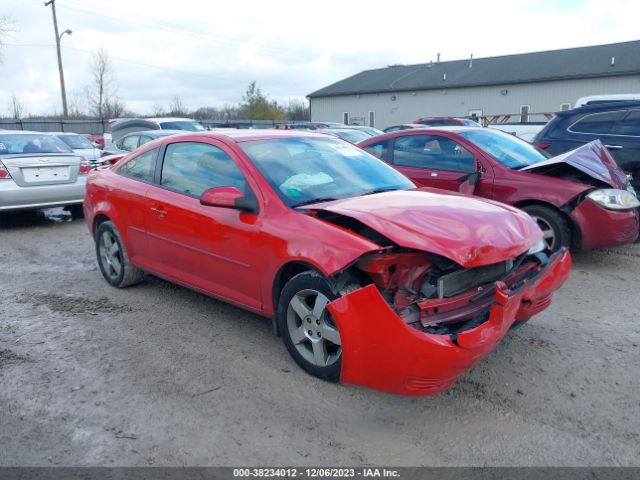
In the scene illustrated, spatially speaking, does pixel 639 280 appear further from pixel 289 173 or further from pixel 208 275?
pixel 208 275

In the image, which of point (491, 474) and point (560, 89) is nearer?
point (491, 474)

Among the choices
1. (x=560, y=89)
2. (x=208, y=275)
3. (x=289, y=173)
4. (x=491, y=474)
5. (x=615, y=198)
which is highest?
(x=560, y=89)

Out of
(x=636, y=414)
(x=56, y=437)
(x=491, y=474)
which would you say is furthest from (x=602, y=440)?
(x=56, y=437)

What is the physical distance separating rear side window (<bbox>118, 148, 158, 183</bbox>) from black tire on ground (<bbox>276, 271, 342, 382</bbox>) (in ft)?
6.80

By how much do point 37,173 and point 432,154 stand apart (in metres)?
6.02

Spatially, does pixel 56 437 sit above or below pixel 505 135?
below

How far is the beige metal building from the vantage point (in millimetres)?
30891

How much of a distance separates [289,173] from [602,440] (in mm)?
2609

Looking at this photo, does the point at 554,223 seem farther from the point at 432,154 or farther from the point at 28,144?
the point at 28,144

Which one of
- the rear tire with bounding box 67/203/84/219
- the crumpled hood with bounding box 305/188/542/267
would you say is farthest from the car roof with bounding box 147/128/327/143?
the rear tire with bounding box 67/203/84/219

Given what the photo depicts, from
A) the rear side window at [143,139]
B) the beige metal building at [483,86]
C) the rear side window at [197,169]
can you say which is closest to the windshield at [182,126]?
the rear side window at [143,139]

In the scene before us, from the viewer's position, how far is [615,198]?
220 inches

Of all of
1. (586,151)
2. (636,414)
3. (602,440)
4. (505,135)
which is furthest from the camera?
(505,135)

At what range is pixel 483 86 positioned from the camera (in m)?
35.4
